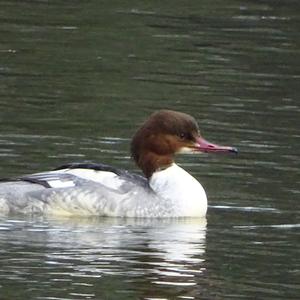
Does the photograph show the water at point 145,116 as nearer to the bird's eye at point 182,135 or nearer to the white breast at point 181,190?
the white breast at point 181,190

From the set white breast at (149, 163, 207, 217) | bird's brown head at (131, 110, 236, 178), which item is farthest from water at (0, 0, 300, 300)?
bird's brown head at (131, 110, 236, 178)

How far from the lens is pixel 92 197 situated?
682 inches

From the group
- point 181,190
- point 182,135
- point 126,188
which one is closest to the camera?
point 126,188

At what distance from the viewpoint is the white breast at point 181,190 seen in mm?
17328

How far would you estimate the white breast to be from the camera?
1733 cm

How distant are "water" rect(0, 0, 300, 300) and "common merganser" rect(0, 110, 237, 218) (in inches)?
7.4

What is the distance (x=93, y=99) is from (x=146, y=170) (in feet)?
16.4

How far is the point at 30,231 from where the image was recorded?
16297 millimetres

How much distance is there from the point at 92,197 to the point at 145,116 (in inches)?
172

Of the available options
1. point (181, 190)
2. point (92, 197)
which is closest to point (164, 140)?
point (181, 190)

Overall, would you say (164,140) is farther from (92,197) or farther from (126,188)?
(92,197)

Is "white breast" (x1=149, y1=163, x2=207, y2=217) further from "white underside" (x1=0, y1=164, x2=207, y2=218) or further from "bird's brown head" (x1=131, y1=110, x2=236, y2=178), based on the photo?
"bird's brown head" (x1=131, y1=110, x2=236, y2=178)

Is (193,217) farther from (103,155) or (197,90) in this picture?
(197,90)

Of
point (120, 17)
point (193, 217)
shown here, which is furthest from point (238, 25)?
point (193, 217)
